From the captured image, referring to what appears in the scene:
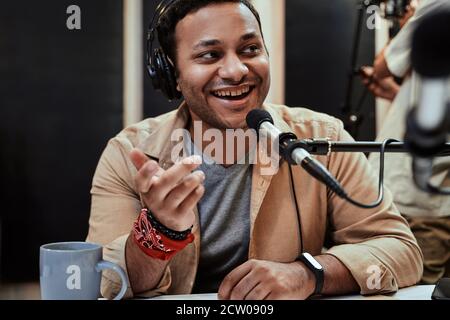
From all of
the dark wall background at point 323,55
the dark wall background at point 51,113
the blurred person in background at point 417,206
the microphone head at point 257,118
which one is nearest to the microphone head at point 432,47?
the microphone head at point 257,118

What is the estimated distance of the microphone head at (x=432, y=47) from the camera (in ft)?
1.17

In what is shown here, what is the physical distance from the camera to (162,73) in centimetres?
112

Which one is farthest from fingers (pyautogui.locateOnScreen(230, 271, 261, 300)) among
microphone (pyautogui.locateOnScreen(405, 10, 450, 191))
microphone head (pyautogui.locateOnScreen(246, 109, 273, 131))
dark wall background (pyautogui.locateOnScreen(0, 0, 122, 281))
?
dark wall background (pyautogui.locateOnScreen(0, 0, 122, 281))

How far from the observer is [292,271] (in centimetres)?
87

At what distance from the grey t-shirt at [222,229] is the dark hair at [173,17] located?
0.28m

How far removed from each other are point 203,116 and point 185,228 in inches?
15.5

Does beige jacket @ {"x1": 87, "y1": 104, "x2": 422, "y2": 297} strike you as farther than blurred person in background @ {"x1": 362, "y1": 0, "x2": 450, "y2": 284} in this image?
No

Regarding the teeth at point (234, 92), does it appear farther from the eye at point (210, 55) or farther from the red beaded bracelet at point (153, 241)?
the red beaded bracelet at point (153, 241)

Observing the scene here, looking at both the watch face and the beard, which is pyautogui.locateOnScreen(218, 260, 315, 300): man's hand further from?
the beard

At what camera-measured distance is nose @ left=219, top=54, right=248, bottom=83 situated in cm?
107

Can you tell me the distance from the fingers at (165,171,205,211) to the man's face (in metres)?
0.37
